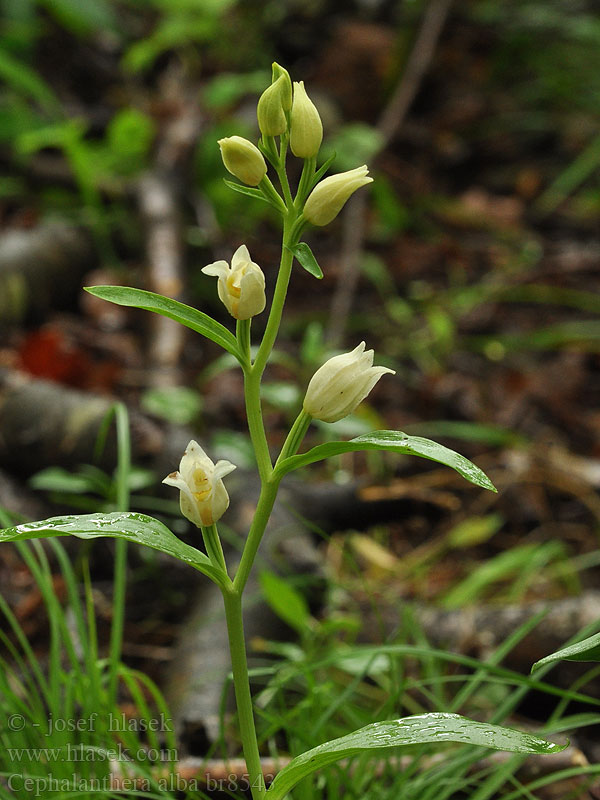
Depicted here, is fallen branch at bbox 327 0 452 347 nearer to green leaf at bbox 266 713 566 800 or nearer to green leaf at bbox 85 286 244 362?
green leaf at bbox 85 286 244 362

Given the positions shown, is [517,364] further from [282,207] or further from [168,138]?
[282,207]

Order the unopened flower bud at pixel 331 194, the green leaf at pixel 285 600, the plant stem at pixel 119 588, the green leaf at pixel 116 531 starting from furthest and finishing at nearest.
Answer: the green leaf at pixel 285 600 < the plant stem at pixel 119 588 < the unopened flower bud at pixel 331 194 < the green leaf at pixel 116 531

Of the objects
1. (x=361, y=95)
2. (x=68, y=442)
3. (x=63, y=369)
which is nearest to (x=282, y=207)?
(x=68, y=442)

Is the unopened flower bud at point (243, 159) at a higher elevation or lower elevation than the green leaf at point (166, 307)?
higher

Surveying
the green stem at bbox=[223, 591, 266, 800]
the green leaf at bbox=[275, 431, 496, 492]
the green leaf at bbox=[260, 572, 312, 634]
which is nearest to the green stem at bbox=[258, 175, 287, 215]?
the green leaf at bbox=[275, 431, 496, 492]

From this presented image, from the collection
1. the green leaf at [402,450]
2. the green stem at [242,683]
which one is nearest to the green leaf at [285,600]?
the green stem at [242,683]

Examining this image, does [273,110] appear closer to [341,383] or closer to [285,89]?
[285,89]

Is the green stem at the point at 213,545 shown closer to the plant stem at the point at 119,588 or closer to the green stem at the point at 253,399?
the green stem at the point at 253,399
